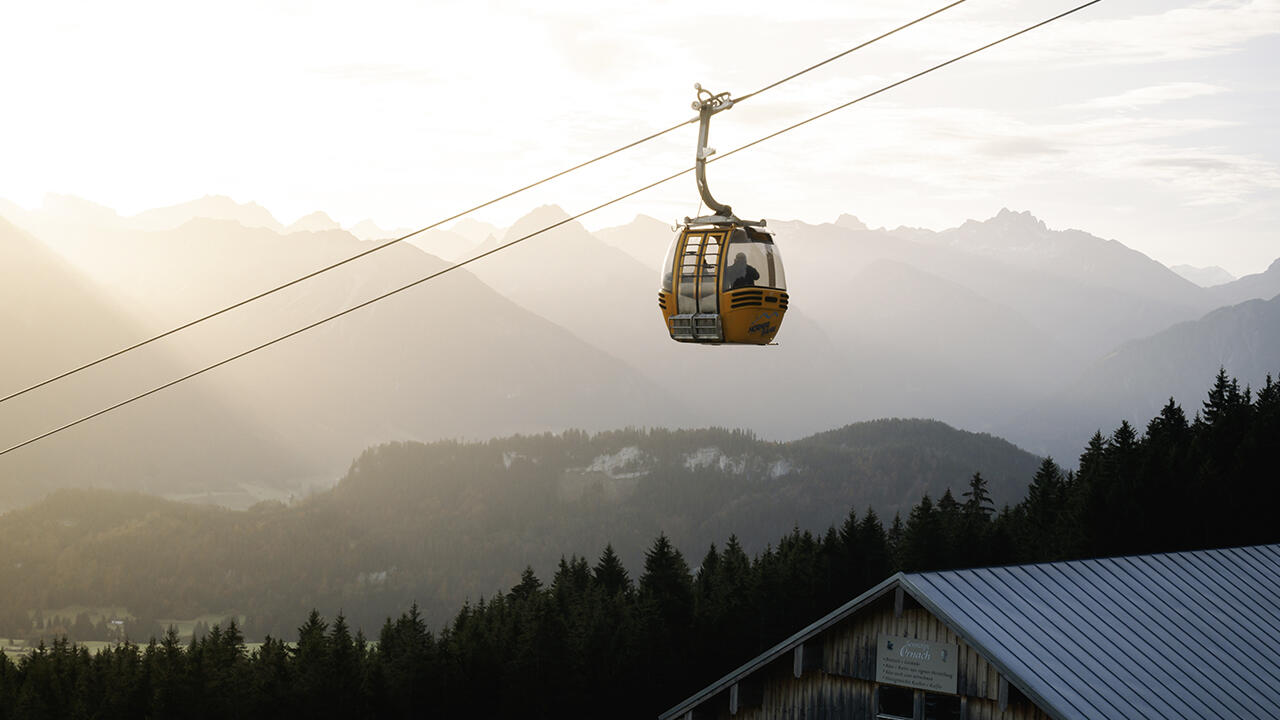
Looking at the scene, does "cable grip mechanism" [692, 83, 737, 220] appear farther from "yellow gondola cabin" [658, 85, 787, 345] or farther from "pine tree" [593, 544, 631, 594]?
"pine tree" [593, 544, 631, 594]

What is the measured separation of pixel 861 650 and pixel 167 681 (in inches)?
1987

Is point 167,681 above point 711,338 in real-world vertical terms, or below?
below

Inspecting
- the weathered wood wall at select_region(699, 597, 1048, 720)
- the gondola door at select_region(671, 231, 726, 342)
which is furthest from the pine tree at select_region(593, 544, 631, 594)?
the gondola door at select_region(671, 231, 726, 342)

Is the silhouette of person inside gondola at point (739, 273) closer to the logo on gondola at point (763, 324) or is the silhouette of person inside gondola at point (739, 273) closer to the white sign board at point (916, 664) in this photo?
the logo on gondola at point (763, 324)

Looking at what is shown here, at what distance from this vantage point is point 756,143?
830 inches

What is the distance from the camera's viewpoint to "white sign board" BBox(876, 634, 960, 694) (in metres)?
26.8

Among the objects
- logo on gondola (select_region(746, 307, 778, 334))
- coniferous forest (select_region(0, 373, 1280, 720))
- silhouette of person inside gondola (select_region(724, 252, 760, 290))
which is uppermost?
silhouette of person inside gondola (select_region(724, 252, 760, 290))

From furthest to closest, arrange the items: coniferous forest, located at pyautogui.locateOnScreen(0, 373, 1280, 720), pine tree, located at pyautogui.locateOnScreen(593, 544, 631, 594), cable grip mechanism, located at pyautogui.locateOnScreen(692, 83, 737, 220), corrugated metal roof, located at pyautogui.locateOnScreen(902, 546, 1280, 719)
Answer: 1. pine tree, located at pyautogui.locateOnScreen(593, 544, 631, 594)
2. coniferous forest, located at pyautogui.locateOnScreen(0, 373, 1280, 720)
3. corrugated metal roof, located at pyautogui.locateOnScreen(902, 546, 1280, 719)
4. cable grip mechanism, located at pyautogui.locateOnScreen(692, 83, 737, 220)

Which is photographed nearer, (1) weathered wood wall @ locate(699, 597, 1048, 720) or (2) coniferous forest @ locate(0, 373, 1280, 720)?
(1) weathered wood wall @ locate(699, 597, 1048, 720)

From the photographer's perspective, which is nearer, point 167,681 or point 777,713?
point 777,713

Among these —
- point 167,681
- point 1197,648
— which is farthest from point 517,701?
point 1197,648

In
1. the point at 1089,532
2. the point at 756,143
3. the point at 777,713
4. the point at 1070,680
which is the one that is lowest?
the point at 777,713

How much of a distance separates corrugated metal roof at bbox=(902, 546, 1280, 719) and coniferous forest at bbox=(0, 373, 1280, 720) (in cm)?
4110

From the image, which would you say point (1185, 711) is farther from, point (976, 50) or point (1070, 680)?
point (976, 50)
